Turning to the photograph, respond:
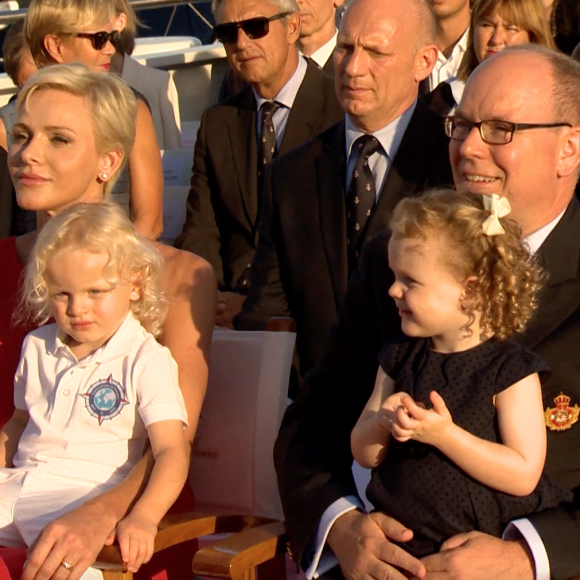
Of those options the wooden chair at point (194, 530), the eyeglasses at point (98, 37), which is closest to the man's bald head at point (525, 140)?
the wooden chair at point (194, 530)

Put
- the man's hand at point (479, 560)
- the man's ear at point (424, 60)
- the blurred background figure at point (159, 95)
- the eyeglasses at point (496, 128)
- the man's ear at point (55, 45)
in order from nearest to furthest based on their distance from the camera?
the man's hand at point (479, 560), the eyeglasses at point (496, 128), the man's ear at point (424, 60), the man's ear at point (55, 45), the blurred background figure at point (159, 95)

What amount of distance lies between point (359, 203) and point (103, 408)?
1504 millimetres

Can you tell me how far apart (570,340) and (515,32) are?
114 inches

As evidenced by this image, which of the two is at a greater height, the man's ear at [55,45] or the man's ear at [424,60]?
the man's ear at [424,60]

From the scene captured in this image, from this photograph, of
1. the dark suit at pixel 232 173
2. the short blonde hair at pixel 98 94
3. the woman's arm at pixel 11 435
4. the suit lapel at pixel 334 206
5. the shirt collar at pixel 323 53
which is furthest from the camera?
the shirt collar at pixel 323 53

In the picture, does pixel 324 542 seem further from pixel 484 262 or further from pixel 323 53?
pixel 323 53

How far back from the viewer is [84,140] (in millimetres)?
4094

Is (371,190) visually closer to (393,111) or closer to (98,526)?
(393,111)

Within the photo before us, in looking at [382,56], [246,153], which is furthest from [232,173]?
[382,56]

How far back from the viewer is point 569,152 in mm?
3533

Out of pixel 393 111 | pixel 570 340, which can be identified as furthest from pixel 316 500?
pixel 393 111

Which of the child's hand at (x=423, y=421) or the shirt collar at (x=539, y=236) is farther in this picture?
the shirt collar at (x=539, y=236)

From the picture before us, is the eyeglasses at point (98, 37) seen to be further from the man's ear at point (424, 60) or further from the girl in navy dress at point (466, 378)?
the girl in navy dress at point (466, 378)

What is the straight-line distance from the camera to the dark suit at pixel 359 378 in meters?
3.11
